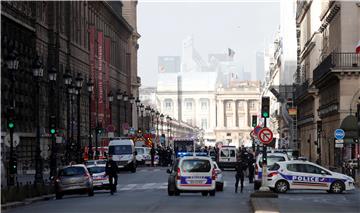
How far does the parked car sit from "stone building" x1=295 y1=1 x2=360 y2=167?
18004mm

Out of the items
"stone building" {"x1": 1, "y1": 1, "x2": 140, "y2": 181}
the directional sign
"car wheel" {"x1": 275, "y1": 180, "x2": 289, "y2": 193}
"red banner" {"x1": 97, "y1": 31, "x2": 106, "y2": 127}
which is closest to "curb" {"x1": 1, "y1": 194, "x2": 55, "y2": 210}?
the directional sign

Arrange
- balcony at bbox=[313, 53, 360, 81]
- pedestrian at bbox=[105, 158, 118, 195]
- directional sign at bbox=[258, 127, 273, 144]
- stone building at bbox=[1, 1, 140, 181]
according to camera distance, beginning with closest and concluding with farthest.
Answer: directional sign at bbox=[258, 127, 273, 144]
pedestrian at bbox=[105, 158, 118, 195]
balcony at bbox=[313, 53, 360, 81]
stone building at bbox=[1, 1, 140, 181]

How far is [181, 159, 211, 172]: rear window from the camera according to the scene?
40.2 m

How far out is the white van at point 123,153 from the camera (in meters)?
79.2

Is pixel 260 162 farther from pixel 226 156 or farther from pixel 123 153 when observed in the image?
pixel 226 156

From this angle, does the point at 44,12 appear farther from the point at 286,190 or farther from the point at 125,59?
the point at 125,59

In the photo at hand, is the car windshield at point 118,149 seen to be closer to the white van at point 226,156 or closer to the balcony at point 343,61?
the white van at point 226,156

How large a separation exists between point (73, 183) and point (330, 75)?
33.6 meters

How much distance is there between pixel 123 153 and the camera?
79.4m

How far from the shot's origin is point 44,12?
322 feet

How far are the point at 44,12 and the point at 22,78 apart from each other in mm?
15783

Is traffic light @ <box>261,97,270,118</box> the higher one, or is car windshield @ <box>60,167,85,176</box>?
traffic light @ <box>261,97,270,118</box>

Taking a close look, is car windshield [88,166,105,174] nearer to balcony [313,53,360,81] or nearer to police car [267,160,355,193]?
police car [267,160,355,193]

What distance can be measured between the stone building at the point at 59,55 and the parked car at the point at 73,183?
886cm
